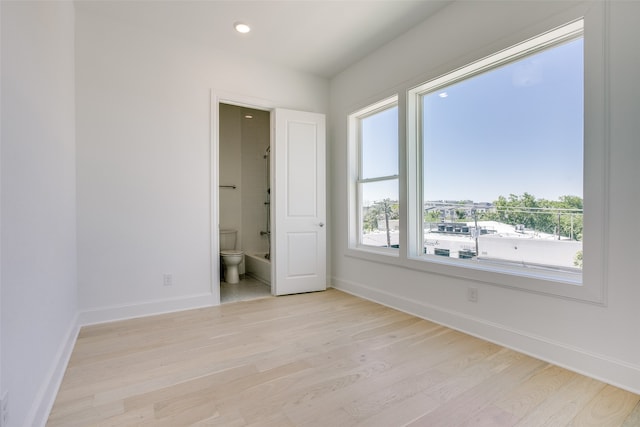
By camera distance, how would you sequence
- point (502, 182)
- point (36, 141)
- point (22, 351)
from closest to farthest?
point (22, 351)
point (36, 141)
point (502, 182)

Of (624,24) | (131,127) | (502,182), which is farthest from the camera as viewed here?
(131,127)

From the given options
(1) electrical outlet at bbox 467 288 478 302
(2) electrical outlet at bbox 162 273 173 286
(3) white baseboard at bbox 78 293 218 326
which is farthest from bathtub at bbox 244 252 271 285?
(1) electrical outlet at bbox 467 288 478 302

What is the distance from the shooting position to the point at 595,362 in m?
1.85

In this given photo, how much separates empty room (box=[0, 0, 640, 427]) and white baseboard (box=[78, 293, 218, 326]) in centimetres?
2

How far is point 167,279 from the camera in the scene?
10.2 ft

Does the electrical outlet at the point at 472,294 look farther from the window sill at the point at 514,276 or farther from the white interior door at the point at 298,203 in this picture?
the white interior door at the point at 298,203

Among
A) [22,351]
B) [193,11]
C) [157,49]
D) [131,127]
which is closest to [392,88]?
[193,11]

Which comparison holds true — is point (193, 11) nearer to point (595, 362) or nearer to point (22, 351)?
point (22, 351)

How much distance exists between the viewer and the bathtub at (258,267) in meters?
4.25

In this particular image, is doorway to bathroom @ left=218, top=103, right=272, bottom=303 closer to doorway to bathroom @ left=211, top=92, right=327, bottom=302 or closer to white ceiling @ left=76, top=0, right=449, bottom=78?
doorway to bathroom @ left=211, top=92, right=327, bottom=302

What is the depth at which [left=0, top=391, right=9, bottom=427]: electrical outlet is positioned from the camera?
101 centimetres

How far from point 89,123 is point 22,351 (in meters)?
2.20

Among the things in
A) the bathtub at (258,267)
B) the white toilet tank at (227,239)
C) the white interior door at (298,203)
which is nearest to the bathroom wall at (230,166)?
the white toilet tank at (227,239)

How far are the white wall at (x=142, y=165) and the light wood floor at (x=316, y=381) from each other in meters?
0.48
